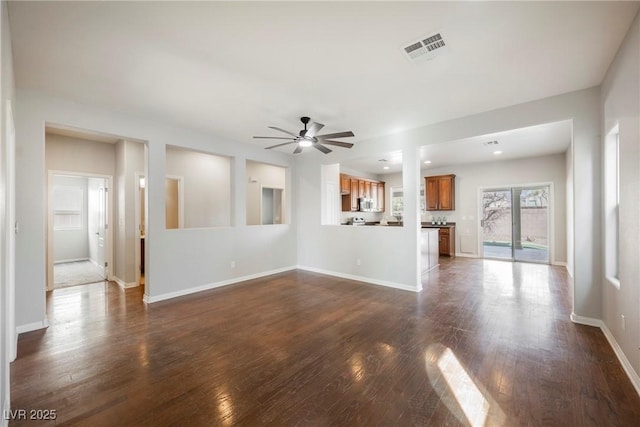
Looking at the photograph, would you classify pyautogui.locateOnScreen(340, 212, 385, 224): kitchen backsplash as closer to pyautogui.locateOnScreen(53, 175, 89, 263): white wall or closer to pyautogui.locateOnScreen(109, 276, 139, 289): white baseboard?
pyautogui.locateOnScreen(109, 276, 139, 289): white baseboard

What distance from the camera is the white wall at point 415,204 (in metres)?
3.19

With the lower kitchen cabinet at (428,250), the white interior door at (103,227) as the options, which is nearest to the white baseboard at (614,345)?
the lower kitchen cabinet at (428,250)

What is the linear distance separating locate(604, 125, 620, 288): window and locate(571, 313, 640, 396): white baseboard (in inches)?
23.2

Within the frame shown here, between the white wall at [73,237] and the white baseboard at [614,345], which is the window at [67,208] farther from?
the white baseboard at [614,345]

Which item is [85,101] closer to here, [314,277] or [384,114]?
[384,114]

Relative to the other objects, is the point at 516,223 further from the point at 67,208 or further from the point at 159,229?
the point at 67,208

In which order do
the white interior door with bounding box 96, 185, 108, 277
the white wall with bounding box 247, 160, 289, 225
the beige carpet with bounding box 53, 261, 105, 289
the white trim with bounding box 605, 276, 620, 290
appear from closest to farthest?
1. the white trim with bounding box 605, 276, 620, 290
2. the beige carpet with bounding box 53, 261, 105, 289
3. the white interior door with bounding box 96, 185, 108, 277
4. the white wall with bounding box 247, 160, 289, 225

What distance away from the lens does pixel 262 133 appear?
4.87 m

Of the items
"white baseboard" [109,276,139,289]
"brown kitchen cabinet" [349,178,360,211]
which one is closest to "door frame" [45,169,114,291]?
"white baseboard" [109,276,139,289]

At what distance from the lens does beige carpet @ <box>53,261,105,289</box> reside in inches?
213

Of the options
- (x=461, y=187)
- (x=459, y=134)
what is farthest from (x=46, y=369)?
(x=461, y=187)

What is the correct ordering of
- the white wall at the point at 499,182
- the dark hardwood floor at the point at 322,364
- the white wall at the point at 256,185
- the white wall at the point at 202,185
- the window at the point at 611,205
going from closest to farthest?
1. the dark hardwood floor at the point at 322,364
2. the window at the point at 611,205
3. the white wall at the point at 202,185
4. the white wall at the point at 499,182
5. the white wall at the point at 256,185

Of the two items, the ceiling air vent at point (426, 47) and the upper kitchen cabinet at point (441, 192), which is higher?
the ceiling air vent at point (426, 47)

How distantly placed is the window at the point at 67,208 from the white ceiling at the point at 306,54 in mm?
6314
